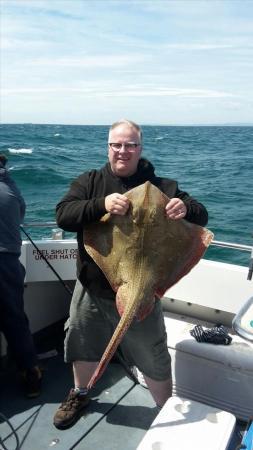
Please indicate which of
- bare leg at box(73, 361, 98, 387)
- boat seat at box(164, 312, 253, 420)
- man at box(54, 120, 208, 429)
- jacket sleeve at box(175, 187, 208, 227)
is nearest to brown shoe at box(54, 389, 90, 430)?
man at box(54, 120, 208, 429)

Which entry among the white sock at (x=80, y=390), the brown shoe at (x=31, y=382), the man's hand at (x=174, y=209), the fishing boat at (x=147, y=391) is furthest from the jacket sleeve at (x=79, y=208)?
the brown shoe at (x=31, y=382)

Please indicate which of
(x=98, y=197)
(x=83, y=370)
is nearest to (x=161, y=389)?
(x=83, y=370)

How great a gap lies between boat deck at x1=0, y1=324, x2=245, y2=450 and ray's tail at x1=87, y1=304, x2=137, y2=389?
1272 mm

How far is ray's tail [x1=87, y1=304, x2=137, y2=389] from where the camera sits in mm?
2553

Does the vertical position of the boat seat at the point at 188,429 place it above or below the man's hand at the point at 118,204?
below

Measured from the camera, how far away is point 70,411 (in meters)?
3.80

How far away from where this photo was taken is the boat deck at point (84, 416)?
3.62 metres

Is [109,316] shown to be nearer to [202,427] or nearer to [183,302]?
[202,427]

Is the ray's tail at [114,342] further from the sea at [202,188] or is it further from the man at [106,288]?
the sea at [202,188]

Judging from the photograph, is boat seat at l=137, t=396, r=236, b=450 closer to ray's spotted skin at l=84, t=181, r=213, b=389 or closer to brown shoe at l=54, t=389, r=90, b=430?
ray's spotted skin at l=84, t=181, r=213, b=389

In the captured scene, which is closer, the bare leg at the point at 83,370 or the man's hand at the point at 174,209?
the man's hand at the point at 174,209

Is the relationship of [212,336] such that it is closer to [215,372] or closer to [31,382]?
[215,372]

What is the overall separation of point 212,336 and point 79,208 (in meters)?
1.73

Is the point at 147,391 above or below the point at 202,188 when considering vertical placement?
above
